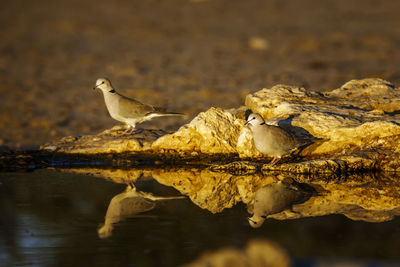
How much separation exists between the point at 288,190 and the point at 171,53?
37.6 feet

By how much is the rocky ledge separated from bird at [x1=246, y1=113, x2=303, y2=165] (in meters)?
0.21

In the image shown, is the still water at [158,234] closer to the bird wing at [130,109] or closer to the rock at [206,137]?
the rock at [206,137]

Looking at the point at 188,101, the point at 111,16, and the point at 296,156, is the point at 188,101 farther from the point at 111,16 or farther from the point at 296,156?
the point at 111,16

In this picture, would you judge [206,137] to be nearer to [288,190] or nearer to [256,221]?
[288,190]

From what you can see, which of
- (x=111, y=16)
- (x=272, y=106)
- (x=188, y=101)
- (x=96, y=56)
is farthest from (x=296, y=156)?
(x=111, y=16)

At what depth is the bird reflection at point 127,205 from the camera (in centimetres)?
566

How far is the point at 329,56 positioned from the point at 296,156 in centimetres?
943

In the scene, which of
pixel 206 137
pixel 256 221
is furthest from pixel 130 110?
pixel 256 221

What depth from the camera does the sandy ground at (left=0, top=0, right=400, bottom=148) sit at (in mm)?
13000

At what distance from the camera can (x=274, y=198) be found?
6527 mm

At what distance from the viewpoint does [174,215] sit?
235 inches

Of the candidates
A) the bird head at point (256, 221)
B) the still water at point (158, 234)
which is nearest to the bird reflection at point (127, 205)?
the still water at point (158, 234)

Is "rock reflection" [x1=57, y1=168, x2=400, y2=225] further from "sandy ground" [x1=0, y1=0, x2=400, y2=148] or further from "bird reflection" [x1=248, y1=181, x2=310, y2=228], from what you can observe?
"sandy ground" [x1=0, y1=0, x2=400, y2=148]

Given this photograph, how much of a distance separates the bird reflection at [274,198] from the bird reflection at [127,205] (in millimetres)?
894
